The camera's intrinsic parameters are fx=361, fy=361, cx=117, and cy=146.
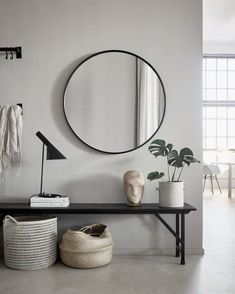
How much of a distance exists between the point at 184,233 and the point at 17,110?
181 centimetres

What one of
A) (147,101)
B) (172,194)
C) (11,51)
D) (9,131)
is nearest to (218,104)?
(147,101)

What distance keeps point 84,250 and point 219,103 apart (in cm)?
662

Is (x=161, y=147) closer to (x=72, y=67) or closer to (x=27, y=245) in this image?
(x=72, y=67)

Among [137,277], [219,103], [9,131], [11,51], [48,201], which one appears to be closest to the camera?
[137,277]

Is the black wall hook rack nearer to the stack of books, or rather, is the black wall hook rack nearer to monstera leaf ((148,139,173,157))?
the stack of books

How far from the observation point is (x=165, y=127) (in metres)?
3.37

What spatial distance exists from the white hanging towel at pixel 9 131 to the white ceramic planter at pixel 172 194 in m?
1.32

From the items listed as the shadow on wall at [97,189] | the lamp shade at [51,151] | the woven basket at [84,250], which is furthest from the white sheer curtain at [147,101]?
the woven basket at [84,250]

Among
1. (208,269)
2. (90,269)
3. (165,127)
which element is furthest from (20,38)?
(208,269)

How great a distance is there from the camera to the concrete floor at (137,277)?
8.09 ft

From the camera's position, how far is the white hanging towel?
124 inches

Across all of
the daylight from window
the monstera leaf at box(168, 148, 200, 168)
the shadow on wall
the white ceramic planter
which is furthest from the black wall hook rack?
the daylight from window

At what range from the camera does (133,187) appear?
308 centimetres

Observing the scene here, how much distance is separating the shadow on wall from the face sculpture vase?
0.72 ft
